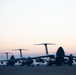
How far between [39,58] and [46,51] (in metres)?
14.1

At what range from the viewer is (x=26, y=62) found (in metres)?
83.2

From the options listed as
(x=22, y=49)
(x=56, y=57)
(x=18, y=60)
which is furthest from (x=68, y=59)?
(x=22, y=49)

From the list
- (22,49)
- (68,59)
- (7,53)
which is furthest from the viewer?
(7,53)

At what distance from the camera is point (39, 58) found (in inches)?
3019

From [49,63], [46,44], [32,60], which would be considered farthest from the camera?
[46,44]

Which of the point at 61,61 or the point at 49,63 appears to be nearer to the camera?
the point at 61,61

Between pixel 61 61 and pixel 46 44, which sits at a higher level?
pixel 46 44

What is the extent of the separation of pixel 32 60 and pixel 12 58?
640 inches

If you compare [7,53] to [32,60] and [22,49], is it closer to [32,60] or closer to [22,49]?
[22,49]

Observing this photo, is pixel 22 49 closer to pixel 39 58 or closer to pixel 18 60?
pixel 18 60

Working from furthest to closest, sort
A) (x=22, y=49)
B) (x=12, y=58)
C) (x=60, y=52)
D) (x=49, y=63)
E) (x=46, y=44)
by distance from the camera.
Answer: (x=22, y=49) < (x=12, y=58) < (x=46, y=44) < (x=49, y=63) < (x=60, y=52)

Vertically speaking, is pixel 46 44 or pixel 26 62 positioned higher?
pixel 46 44

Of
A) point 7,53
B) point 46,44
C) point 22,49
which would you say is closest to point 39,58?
point 46,44

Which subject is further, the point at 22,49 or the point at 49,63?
the point at 22,49
